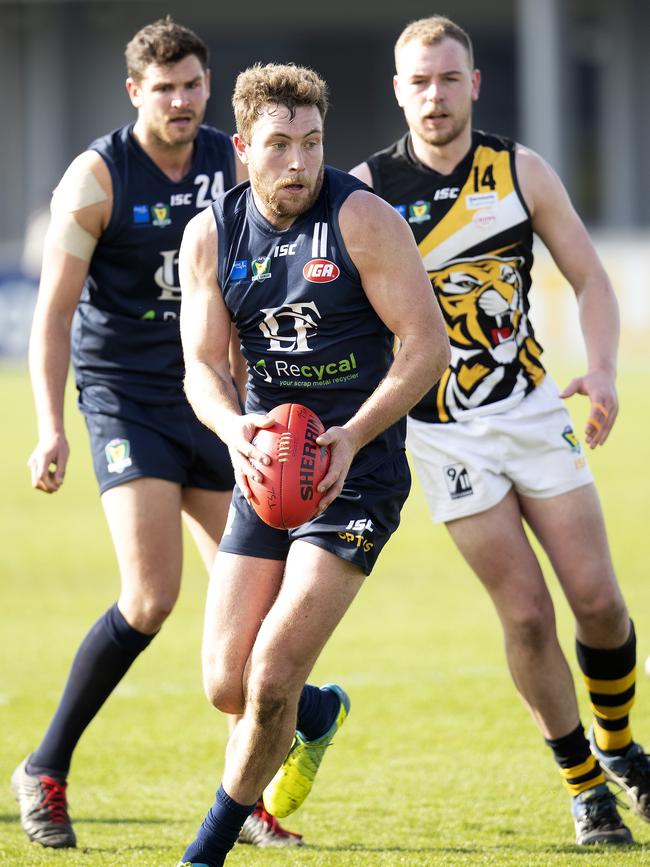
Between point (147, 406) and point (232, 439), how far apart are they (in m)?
1.38

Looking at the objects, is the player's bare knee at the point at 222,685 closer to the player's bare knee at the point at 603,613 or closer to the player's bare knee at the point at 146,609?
the player's bare knee at the point at 146,609

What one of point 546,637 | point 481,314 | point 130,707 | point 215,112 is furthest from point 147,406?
point 215,112

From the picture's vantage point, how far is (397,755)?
6.43 meters

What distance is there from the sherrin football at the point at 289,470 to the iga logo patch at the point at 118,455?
1262 mm

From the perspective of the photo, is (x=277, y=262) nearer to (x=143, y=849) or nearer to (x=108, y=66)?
(x=143, y=849)

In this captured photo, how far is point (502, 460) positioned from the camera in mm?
5254

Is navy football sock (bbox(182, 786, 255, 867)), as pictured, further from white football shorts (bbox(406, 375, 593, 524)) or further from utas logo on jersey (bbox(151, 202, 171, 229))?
utas logo on jersey (bbox(151, 202, 171, 229))

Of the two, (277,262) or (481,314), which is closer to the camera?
(277,262)

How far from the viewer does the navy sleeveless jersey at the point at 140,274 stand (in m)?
5.51

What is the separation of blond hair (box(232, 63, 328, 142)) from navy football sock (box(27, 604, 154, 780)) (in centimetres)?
189

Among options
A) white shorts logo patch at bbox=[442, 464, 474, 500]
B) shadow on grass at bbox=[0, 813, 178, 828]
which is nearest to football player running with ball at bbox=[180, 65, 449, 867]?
white shorts logo patch at bbox=[442, 464, 474, 500]

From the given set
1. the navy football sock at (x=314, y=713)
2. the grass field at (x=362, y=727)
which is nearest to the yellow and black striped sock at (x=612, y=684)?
the grass field at (x=362, y=727)

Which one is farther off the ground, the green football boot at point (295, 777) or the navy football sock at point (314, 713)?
the navy football sock at point (314, 713)

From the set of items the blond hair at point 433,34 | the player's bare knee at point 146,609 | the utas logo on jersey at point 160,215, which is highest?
the blond hair at point 433,34
